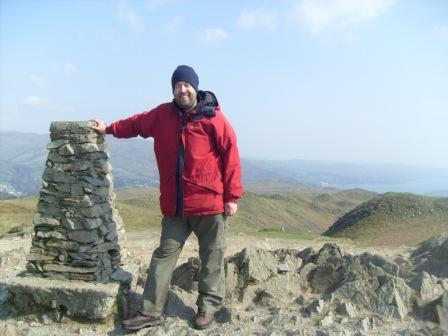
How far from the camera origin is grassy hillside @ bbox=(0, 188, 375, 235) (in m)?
29.9

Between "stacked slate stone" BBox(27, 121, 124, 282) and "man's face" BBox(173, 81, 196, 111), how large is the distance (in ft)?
6.56

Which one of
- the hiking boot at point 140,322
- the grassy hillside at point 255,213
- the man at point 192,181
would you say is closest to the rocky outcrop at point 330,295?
the hiking boot at point 140,322

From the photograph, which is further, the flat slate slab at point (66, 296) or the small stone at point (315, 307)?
the small stone at point (315, 307)

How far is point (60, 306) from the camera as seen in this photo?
25.0 ft

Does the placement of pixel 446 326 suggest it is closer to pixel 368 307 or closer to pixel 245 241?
pixel 368 307

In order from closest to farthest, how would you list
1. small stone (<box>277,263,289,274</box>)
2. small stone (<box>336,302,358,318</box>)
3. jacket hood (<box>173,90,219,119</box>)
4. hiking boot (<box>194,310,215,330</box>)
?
jacket hood (<box>173,90,219,119</box>) < hiking boot (<box>194,310,215,330</box>) < small stone (<box>336,302,358,318</box>) < small stone (<box>277,263,289,274</box>)

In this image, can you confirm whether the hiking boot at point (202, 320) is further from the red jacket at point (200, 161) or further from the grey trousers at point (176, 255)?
the red jacket at point (200, 161)

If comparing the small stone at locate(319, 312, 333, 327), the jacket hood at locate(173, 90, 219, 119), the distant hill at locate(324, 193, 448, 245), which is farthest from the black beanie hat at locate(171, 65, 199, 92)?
the distant hill at locate(324, 193, 448, 245)

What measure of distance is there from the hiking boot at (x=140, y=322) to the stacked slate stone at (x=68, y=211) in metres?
1.23

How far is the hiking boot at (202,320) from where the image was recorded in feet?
23.7

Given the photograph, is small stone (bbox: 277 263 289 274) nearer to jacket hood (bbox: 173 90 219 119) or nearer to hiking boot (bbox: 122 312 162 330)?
hiking boot (bbox: 122 312 162 330)

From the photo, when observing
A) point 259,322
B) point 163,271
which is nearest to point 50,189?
point 163,271

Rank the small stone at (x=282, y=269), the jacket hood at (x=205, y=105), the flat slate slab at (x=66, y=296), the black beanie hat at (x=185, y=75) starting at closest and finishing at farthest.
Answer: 1. the black beanie hat at (x=185, y=75)
2. the jacket hood at (x=205, y=105)
3. the flat slate slab at (x=66, y=296)
4. the small stone at (x=282, y=269)

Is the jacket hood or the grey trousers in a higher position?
the jacket hood
